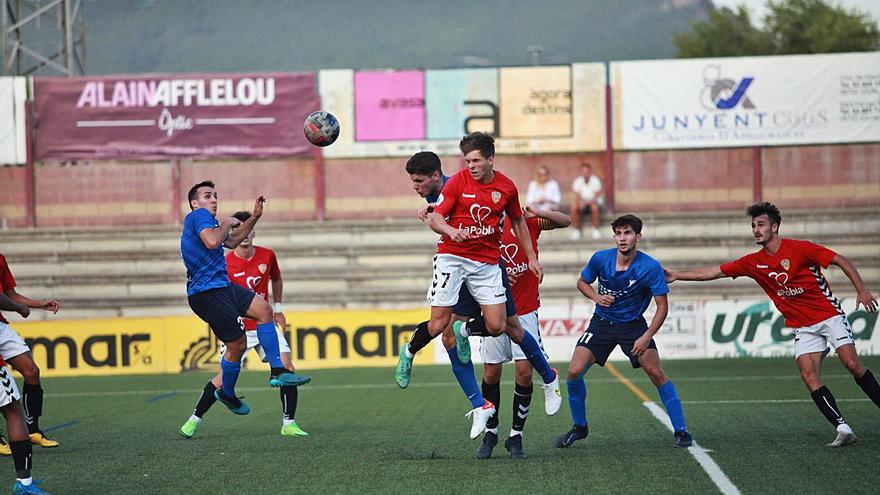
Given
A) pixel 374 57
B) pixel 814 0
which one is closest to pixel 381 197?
pixel 374 57

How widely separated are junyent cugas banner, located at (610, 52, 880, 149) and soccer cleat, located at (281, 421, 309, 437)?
17.7 m

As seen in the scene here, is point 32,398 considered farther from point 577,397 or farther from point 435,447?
point 577,397

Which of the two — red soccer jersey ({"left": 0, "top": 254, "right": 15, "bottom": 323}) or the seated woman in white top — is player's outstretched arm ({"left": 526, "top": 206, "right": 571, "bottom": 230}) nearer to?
red soccer jersey ({"left": 0, "top": 254, "right": 15, "bottom": 323})

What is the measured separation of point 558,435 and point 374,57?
115 feet

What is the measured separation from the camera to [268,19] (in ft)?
115

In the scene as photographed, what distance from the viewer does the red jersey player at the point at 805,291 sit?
376 inches

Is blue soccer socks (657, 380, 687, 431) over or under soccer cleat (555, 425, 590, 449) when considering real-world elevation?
over

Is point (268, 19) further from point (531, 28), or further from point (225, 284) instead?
point (225, 284)

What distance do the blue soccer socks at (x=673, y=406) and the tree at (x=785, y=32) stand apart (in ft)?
154

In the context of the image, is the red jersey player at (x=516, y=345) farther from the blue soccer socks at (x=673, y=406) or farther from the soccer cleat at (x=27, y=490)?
the soccer cleat at (x=27, y=490)

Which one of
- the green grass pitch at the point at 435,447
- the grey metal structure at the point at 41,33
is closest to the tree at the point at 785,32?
the grey metal structure at the point at 41,33

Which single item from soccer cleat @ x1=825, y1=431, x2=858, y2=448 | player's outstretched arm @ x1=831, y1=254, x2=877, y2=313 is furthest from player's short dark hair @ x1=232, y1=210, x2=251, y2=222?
soccer cleat @ x1=825, y1=431, x2=858, y2=448

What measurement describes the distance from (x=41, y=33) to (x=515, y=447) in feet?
72.9

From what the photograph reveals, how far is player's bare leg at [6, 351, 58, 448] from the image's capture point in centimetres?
1045
